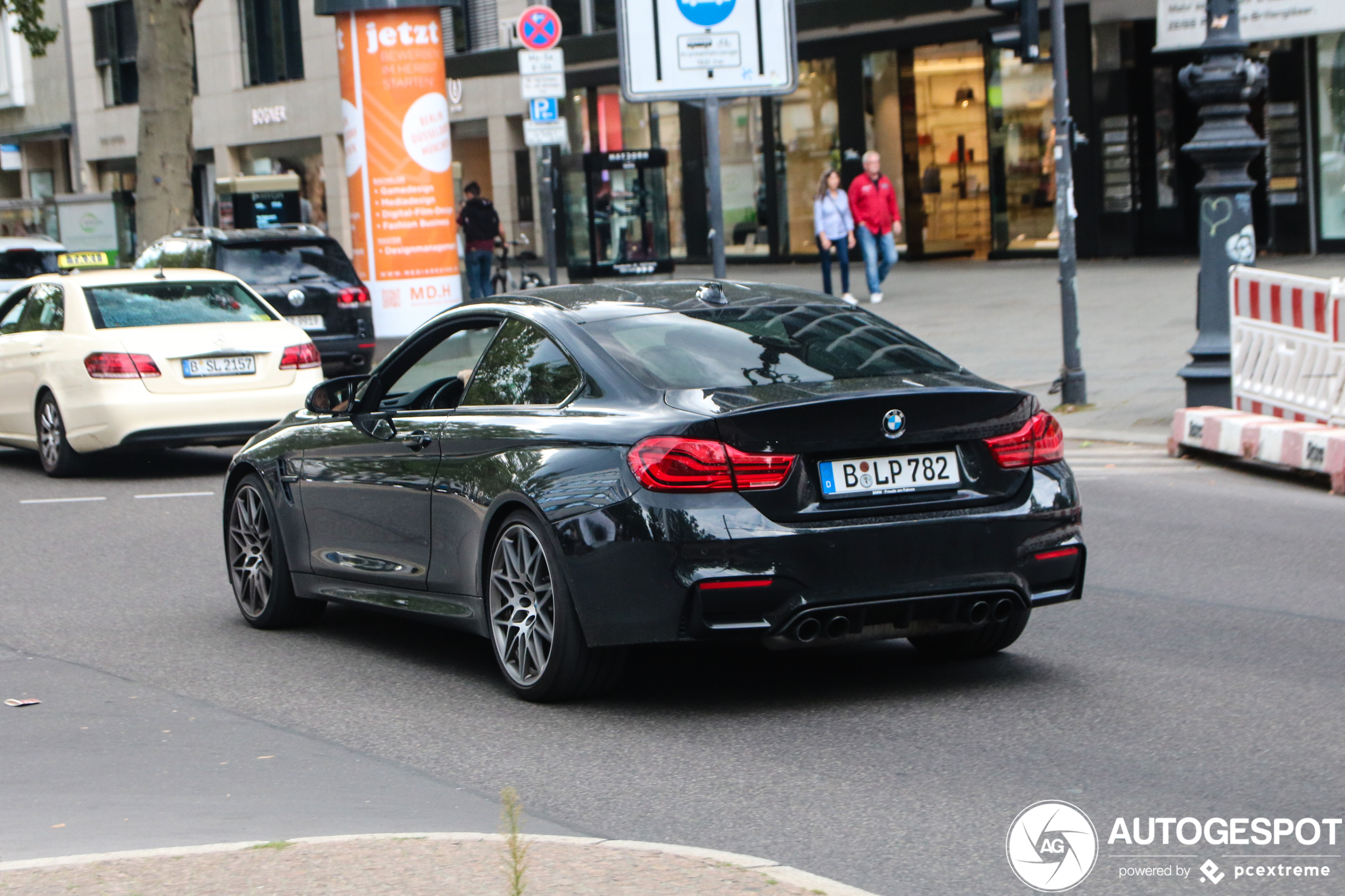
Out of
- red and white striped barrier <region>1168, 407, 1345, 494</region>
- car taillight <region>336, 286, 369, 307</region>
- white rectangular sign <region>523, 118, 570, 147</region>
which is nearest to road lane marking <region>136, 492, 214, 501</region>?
red and white striped barrier <region>1168, 407, 1345, 494</region>

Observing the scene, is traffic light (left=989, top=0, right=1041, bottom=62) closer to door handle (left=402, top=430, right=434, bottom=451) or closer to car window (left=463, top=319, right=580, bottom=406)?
car window (left=463, top=319, right=580, bottom=406)

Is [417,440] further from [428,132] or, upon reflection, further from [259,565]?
[428,132]

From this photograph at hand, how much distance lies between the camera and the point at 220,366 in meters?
13.7

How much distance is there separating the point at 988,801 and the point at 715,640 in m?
1.14

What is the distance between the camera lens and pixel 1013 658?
6.90 metres

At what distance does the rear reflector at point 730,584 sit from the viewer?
5.76m

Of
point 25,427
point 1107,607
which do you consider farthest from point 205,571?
point 25,427

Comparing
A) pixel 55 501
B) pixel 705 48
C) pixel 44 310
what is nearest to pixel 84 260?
pixel 44 310

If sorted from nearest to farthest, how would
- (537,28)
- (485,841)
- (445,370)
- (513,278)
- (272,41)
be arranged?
1. (485,841)
2. (445,370)
3. (537,28)
4. (513,278)
5. (272,41)

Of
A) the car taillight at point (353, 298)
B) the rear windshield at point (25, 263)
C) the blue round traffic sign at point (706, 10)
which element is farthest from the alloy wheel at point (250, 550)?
the rear windshield at point (25, 263)

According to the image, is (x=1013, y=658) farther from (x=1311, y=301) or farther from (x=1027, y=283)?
(x=1027, y=283)

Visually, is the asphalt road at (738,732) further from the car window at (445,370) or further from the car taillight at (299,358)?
the car taillight at (299,358)

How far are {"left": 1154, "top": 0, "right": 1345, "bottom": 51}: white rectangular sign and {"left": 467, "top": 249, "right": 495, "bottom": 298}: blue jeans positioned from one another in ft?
33.7

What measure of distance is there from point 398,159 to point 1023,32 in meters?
11.8
